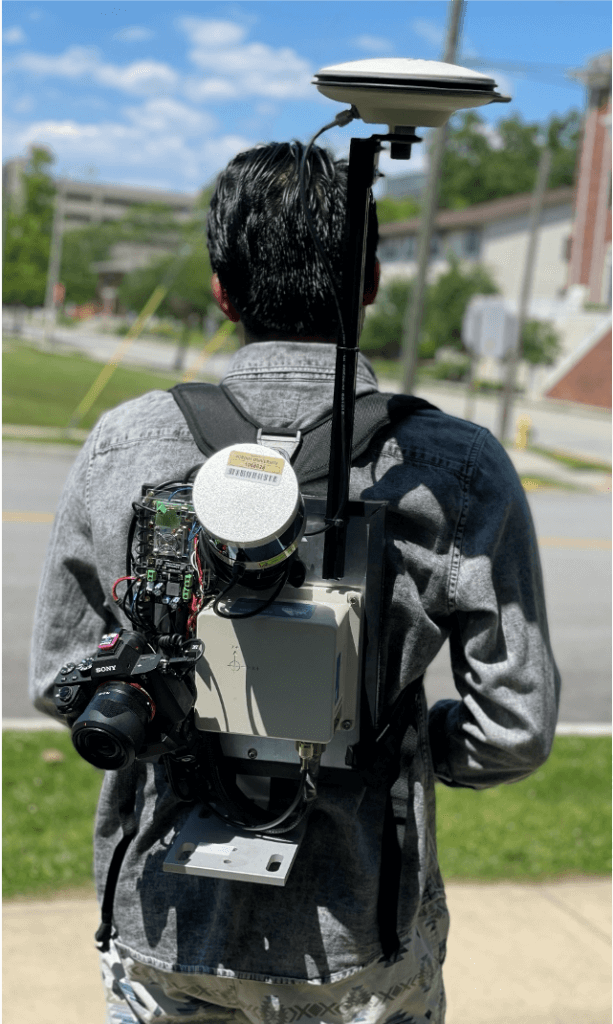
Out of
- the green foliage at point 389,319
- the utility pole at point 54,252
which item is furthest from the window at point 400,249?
the utility pole at point 54,252

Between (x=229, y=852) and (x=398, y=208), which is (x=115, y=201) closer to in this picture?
(x=398, y=208)

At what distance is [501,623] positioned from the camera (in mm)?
1481

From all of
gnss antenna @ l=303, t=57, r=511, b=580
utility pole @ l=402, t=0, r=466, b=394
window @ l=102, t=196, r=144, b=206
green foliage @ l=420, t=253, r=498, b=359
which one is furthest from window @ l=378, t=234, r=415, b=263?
window @ l=102, t=196, r=144, b=206

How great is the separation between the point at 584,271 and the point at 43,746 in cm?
4069

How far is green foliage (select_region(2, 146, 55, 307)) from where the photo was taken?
34.8 metres

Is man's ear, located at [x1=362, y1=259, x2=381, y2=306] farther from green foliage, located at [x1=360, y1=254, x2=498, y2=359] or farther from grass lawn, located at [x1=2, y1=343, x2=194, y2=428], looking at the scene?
green foliage, located at [x1=360, y1=254, x2=498, y2=359]

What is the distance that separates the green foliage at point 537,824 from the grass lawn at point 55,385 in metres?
14.4

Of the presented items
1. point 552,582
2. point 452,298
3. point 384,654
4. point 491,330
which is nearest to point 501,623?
point 384,654

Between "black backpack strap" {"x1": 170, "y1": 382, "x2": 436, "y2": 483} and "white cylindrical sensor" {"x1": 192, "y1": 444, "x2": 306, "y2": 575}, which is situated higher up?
"black backpack strap" {"x1": 170, "y1": 382, "x2": 436, "y2": 483}

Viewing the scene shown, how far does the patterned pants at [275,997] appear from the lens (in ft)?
4.94

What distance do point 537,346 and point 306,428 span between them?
39328mm

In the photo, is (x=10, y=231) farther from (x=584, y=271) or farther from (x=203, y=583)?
(x=203, y=583)

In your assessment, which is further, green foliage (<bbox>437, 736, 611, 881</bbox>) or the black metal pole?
green foliage (<bbox>437, 736, 611, 881</bbox>)

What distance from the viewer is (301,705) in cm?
129
